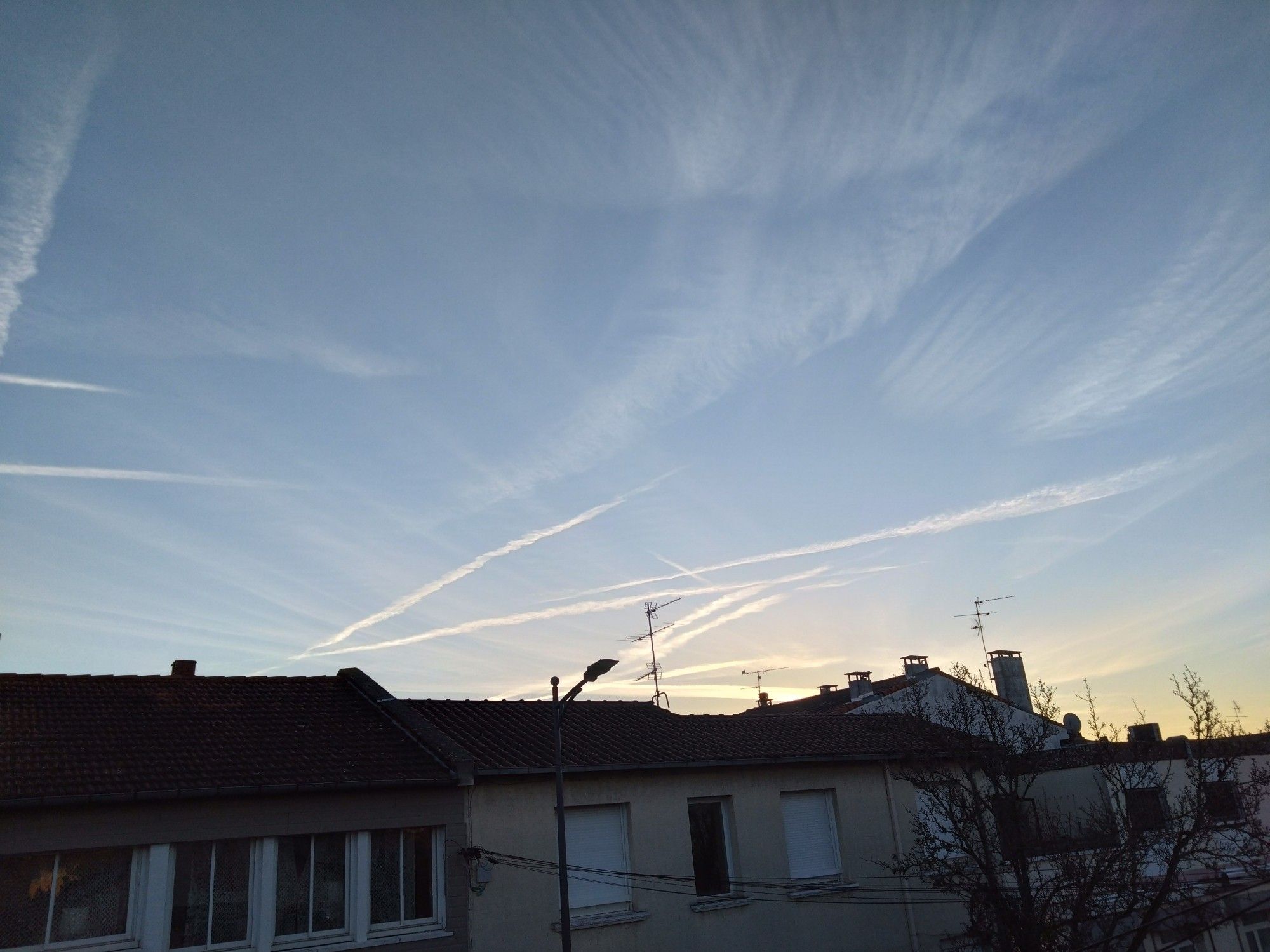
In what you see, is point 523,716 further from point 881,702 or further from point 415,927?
point 881,702

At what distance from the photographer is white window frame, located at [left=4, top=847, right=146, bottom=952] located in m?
11.0

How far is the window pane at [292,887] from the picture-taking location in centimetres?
1242

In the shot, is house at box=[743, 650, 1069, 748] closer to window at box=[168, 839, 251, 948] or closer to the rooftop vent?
the rooftop vent

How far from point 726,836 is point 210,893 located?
9.34m

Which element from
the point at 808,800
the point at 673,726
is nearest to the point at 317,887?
the point at 673,726

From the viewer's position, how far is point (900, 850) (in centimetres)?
1930

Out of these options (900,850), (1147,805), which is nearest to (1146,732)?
(1147,805)

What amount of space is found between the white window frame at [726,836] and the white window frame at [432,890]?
196 inches

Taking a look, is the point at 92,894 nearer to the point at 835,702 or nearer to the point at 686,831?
the point at 686,831

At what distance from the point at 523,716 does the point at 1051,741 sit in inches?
794

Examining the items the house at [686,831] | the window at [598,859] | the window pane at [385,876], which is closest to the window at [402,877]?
the window pane at [385,876]

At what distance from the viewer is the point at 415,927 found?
1315 centimetres

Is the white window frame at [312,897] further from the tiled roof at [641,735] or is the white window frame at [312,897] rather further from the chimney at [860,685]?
the chimney at [860,685]

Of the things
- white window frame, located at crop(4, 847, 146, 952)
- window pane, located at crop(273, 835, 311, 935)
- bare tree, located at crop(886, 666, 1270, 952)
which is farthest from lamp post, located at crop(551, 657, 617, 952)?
bare tree, located at crop(886, 666, 1270, 952)
